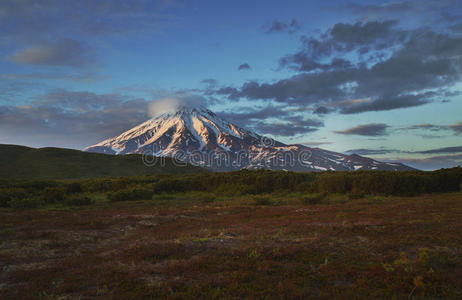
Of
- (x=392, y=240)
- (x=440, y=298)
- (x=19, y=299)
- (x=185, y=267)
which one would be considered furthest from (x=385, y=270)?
(x=19, y=299)

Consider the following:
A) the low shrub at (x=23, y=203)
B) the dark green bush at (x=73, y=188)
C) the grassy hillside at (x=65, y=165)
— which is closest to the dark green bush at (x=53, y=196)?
the low shrub at (x=23, y=203)

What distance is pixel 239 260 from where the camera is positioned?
10.1 meters

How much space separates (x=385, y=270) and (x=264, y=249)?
413 cm

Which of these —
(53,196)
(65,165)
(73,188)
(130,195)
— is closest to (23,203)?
(53,196)

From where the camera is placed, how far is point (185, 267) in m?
9.48

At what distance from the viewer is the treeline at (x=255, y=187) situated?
31.8m

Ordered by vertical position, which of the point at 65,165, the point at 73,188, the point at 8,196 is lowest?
the point at 8,196

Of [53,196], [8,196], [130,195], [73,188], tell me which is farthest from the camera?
[73,188]

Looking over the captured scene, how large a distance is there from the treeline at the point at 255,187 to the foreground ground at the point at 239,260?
15.3m

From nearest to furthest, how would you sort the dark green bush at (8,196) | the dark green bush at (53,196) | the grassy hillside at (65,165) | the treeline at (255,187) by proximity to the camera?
the dark green bush at (8,196) < the dark green bush at (53,196) < the treeline at (255,187) < the grassy hillside at (65,165)

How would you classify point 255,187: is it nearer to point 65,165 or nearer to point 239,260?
point 239,260

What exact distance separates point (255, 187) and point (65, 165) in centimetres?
8264

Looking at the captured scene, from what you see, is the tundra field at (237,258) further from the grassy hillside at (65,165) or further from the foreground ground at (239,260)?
the grassy hillside at (65,165)

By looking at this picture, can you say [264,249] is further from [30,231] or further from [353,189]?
[353,189]
